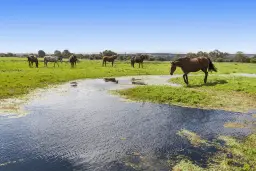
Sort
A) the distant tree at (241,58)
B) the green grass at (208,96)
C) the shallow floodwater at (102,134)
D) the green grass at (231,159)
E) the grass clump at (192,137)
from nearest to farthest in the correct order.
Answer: the green grass at (231,159) < the shallow floodwater at (102,134) < the grass clump at (192,137) < the green grass at (208,96) < the distant tree at (241,58)

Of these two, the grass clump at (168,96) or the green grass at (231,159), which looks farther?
the grass clump at (168,96)

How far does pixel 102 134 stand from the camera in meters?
14.1

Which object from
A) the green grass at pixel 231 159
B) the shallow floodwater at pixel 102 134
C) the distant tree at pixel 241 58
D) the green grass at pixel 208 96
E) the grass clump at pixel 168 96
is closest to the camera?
the green grass at pixel 231 159

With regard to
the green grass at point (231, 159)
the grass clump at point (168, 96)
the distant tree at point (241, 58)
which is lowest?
the green grass at point (231, 159)

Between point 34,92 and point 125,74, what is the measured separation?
20796mm

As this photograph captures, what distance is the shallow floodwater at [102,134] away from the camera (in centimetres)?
1073

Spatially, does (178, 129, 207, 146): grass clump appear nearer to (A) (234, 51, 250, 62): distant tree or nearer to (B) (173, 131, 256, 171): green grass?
(B) (173, 131, 256, 171): green grass

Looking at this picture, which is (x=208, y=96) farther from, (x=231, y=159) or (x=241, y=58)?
(x=241, y=58)

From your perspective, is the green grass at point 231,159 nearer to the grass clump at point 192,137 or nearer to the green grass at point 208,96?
the grass clump at point 192,137

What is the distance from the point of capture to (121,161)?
35.1ft

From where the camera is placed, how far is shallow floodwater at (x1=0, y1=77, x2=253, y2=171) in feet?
35.2

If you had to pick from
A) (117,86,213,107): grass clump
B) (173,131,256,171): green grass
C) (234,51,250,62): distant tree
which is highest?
(234,51,250,62): distant tree

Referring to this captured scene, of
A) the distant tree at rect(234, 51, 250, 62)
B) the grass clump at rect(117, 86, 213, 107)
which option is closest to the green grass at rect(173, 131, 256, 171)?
the grass clump at rect(117, 86, 213, 107)

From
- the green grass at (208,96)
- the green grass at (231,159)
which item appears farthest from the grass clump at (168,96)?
the green grass at (231,159)
